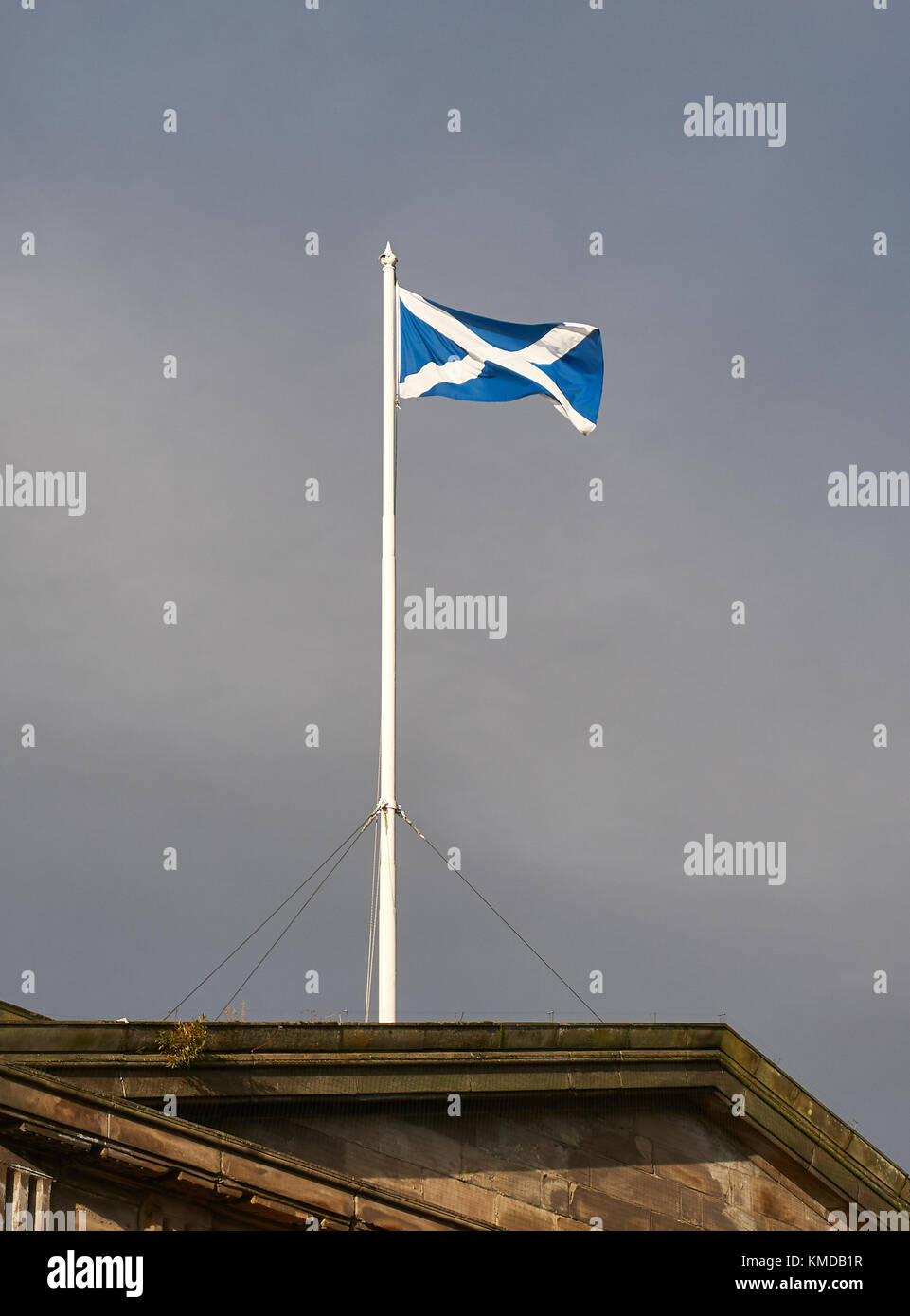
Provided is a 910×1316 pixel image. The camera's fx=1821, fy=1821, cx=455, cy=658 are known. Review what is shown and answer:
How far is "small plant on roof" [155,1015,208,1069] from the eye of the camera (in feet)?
81.1

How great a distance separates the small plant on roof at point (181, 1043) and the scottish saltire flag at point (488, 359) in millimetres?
13894

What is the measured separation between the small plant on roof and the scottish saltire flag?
13894mm

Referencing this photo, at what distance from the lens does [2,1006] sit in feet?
83.7

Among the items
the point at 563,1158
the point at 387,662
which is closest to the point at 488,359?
the point at 387,662

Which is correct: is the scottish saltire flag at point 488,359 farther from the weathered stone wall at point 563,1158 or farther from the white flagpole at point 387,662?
the weathered stone wall at point 563,1158

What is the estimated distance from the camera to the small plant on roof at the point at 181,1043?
24734 millimetres

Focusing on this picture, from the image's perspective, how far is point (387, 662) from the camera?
31219 mm

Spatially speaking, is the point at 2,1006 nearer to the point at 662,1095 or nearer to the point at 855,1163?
the point at 662,1095

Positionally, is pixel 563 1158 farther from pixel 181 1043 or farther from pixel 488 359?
pixel 488 359

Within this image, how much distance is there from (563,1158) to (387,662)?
888 centimetres

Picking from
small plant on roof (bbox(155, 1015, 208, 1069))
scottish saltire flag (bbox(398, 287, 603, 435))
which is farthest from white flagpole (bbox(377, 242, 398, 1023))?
small plant on roof (bbox(155, 1015, 208, 1069))

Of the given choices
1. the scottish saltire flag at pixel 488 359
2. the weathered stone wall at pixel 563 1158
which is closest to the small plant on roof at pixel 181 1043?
the weathered stone wall at pixel 563 1158

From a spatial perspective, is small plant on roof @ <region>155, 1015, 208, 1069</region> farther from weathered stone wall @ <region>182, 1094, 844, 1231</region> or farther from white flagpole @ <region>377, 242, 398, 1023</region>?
white flagpole @ <region>377, 242, 398, 1023</region>
